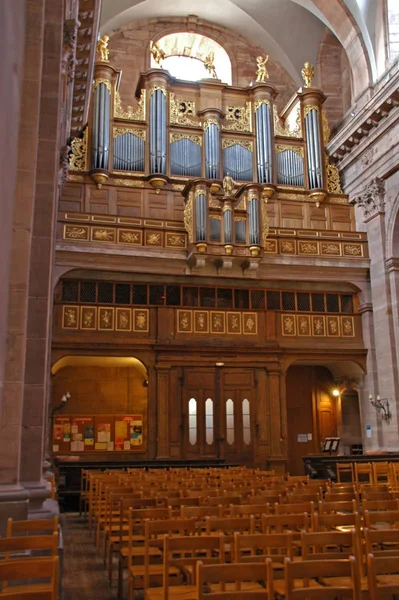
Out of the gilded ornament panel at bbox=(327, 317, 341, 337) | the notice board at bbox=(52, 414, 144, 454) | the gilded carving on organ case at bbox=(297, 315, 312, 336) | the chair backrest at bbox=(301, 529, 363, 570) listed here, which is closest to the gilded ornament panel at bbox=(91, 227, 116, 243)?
the notice board at bbox=(52, 414, 144, 454)

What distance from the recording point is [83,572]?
7.87 metres

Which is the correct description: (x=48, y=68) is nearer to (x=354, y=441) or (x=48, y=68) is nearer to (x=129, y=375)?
(x=129, y=375)

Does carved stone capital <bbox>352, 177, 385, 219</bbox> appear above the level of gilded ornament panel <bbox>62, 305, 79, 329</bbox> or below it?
above

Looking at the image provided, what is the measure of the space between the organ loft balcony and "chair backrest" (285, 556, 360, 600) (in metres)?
15.1

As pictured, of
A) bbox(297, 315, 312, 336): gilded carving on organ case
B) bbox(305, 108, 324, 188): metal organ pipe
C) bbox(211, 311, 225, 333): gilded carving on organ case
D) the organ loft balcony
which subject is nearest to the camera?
the organ loft balcony

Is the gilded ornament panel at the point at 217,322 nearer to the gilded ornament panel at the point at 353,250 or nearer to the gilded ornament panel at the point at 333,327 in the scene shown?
the gilded ornament panel at the point at 333,327

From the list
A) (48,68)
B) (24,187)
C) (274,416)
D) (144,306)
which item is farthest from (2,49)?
(274,416)

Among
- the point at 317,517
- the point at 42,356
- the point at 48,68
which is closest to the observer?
the point at 317,517

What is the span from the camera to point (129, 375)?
2133 centimetres

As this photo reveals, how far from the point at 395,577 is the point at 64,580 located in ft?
13.1

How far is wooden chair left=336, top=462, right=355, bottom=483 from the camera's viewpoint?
14.8 metres

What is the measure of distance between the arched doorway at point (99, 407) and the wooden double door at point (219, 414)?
5.07ft

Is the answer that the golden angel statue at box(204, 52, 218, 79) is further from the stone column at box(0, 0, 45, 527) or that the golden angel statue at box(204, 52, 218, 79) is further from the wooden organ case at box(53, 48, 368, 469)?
the stone column at box(0, 0, 45, 527)

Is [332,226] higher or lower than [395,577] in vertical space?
higher
